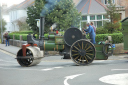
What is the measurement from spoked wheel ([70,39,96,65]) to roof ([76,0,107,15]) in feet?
89.8

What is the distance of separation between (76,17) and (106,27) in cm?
1045

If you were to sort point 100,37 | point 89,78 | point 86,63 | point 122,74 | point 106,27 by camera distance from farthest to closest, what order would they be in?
point 106,27 < point 100,37 < point 86,63 < point 122,74 < point 89,78

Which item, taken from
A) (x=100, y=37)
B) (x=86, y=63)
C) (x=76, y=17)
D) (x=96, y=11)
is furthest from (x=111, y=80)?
(x=96, y=11)

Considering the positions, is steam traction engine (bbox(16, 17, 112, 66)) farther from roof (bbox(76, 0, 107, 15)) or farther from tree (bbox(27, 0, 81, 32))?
roof (bbox(76, 0, 107, 15))

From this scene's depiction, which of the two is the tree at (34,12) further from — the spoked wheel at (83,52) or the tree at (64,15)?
the spoked wheel at (83,52)

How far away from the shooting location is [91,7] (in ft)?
138

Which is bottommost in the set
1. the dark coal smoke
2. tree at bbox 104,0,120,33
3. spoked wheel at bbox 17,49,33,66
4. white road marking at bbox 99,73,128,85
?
white road marking at bbox 99,73,128,85

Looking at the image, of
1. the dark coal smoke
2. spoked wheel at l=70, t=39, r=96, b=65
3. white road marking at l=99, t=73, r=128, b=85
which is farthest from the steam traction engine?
the dark coal smoke

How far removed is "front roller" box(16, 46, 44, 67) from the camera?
13664mm

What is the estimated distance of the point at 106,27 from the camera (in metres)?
24.5

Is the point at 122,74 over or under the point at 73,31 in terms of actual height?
under

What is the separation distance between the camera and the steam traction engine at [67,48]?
13750 millimetres

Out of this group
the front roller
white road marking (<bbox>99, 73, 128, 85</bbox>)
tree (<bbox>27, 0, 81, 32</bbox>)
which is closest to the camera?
white road marking (<bbox>99, 73, 128, 85</bbox>)

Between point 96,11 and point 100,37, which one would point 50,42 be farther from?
point 96,11
